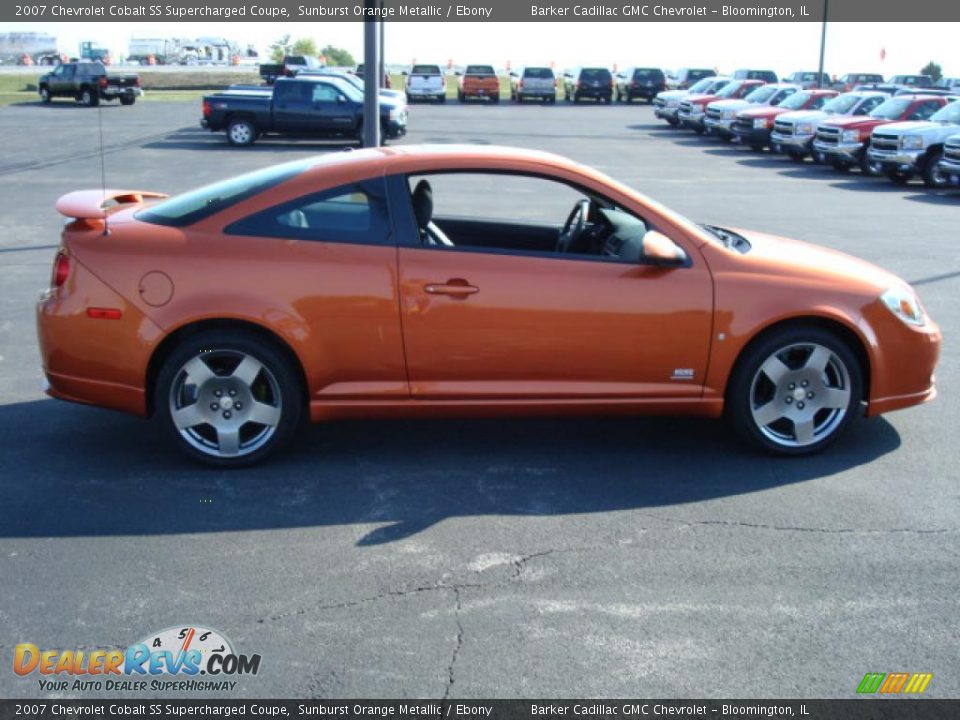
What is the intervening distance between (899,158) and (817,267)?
17340 mm

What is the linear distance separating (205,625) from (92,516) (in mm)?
A: 1314

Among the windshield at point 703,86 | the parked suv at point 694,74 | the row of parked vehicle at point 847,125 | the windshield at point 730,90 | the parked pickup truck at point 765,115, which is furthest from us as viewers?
the parked suv at point 694,74

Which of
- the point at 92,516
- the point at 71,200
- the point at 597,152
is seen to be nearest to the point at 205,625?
the point at 92,516

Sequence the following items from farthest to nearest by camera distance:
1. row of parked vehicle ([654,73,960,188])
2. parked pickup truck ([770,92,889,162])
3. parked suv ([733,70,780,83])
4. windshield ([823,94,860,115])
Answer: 1. parked suv ([733,70,780,83])
2. windshield ([823,94,860,115])
3. parked pickup truck ([770,92,889,162])
4. row of parked vehicle ([654,73,960,188])

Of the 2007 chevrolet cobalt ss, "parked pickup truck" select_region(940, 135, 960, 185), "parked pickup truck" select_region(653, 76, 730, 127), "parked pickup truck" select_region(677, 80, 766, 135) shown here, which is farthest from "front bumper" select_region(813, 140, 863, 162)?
the 2007 chevrolet cobalt ss

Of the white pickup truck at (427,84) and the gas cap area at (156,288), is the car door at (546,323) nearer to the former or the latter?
the gas cap area at (156,288)

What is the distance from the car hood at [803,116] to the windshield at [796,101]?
2.21 meters

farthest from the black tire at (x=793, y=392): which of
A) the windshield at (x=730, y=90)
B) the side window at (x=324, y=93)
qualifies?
the windshield at (x=730, y=90)

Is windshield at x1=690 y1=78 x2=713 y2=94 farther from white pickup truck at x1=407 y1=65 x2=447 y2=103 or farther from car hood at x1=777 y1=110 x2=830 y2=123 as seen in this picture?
white pickup truck at x1=407 y1=65 x2=447 y2=103

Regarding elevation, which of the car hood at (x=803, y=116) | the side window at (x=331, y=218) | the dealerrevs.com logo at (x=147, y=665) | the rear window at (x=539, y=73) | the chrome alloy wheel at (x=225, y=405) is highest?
the rear window at (x=539, y=73)

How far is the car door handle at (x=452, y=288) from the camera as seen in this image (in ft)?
18.6

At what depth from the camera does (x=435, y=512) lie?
527 centimetres

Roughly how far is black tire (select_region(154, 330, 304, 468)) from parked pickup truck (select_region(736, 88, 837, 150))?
25934 millimetres

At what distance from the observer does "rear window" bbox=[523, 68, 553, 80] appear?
52469 mm
